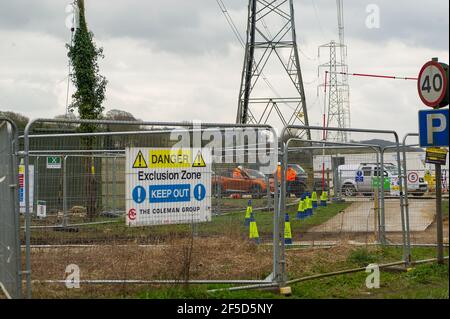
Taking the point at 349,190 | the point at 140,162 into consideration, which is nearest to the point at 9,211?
the point at 140,162

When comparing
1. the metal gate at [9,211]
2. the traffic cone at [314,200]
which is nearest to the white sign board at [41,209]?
the metal gate at [9,211]

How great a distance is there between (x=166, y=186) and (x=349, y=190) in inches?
227

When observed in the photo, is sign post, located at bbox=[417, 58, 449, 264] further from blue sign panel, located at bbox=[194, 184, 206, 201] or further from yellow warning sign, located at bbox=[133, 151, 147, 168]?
yellow warning sign, located at bbox=[133, 151, 147, 168]

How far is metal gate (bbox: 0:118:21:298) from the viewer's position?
759 centimetres

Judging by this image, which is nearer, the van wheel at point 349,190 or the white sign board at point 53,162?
the van wheel at point 349,190

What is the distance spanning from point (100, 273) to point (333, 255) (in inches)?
173

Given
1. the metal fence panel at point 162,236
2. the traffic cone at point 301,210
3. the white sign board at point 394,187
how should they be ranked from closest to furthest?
the metal fence panel at point 162,236, the traffic cone at point 301,210, the white sign board at point 394,187

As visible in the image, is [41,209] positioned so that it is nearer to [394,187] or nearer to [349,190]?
[349,190]

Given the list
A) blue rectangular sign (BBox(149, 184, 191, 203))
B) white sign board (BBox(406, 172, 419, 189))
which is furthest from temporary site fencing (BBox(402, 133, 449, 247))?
blue rectangular sign (BBox(149, 184, 191, 203))

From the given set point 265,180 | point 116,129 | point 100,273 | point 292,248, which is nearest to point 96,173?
point 116,129

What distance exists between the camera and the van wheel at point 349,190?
13323mm

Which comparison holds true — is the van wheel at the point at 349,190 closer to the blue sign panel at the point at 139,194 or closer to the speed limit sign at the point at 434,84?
the speed limit sign at the point at 434,84

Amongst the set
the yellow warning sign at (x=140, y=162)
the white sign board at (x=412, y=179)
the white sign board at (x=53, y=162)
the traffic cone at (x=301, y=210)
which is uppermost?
the white sign board at (x=53, y=162)
